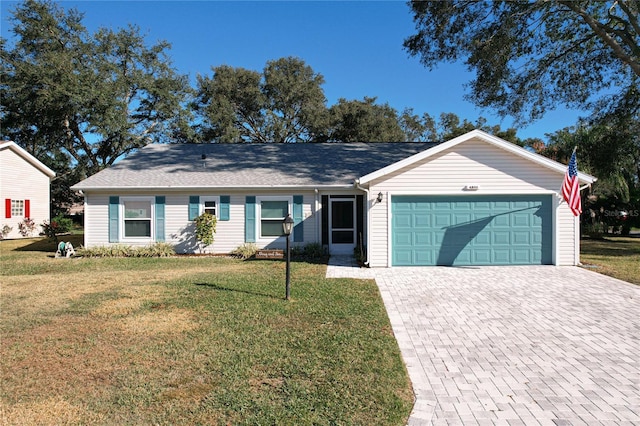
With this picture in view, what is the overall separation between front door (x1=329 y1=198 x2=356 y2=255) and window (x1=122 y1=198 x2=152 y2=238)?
6.89 m

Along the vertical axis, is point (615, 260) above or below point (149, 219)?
below

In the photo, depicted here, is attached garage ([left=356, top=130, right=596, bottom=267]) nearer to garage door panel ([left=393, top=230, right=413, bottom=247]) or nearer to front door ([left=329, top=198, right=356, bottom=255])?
garage door panel ([left=393, top=230, right=413, bottom=247])

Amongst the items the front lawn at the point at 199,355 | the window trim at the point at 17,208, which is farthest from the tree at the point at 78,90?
the front lawn at the point at 199,355

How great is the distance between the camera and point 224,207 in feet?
45.1

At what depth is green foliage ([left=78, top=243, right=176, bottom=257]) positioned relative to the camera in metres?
13.5

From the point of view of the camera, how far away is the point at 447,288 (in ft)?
27.7

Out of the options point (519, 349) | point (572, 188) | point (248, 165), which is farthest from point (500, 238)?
point (248, 165)

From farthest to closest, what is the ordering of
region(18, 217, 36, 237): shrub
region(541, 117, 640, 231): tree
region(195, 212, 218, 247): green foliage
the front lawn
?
region(18, 217, 36, 237): shrub, region(541, 117, 640, 231): tree, region(195, 212, 218, 247): green foliage, the front lawn

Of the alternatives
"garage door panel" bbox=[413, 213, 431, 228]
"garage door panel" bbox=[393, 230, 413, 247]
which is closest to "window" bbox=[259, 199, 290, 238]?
"garage door panel" bbox=[393, 230, 413, 247]

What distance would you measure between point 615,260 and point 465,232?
231 inches

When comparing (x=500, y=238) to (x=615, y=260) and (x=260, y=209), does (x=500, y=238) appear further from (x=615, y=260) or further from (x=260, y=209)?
(x=260, y=209)

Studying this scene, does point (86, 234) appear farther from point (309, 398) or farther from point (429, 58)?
point (429, 58)

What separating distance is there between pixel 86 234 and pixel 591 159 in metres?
22.4

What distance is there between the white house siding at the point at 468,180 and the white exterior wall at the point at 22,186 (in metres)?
22.0
